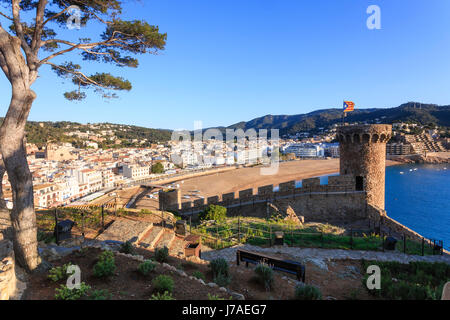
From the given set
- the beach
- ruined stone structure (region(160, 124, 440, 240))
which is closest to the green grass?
ruined stone structure (region(160, 124, 440, 240))

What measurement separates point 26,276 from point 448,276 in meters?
8.98

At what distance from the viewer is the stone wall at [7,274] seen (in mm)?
3082

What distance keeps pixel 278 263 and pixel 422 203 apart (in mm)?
33537

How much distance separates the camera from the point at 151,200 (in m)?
32.3

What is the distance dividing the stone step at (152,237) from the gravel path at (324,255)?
1.52 metres

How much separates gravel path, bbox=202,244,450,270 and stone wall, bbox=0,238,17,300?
4317 millimetres

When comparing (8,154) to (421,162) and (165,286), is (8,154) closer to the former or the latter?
(165,286)

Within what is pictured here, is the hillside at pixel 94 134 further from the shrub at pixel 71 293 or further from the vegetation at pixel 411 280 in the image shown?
the vegetation at pixel 411 280

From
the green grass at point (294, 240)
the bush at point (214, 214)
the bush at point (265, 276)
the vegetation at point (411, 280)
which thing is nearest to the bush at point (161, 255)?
the bush at point (265, 276)

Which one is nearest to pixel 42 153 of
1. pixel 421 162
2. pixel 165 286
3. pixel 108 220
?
pixel 108 220

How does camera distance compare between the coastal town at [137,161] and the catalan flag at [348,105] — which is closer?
the catalan flag at [348,105]

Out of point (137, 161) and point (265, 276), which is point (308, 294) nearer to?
point (265, 276)

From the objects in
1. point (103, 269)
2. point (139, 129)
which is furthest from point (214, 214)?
point (139, 129)

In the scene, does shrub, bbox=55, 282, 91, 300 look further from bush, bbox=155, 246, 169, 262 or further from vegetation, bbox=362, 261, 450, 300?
vegetation, bbox=362, 261, 450, 300
